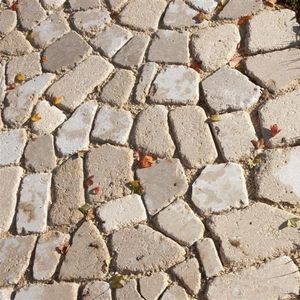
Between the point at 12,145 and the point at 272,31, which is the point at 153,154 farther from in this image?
the point at 272,31

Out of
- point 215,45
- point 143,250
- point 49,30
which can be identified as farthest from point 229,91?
point 49,30

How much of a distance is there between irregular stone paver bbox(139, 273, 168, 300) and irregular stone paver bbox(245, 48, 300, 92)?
139 cm

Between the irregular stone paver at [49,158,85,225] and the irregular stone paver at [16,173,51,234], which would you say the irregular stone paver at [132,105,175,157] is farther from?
the irregular stone paver at [16,173,51,234]

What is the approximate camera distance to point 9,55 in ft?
15.4

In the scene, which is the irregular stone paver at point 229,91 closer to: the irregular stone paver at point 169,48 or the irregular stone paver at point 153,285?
the irregular stone paver at point 169,48

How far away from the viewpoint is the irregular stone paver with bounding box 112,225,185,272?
10.7 ft

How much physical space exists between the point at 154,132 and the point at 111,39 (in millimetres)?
1026

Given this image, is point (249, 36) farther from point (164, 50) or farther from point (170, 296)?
point (170, 296)

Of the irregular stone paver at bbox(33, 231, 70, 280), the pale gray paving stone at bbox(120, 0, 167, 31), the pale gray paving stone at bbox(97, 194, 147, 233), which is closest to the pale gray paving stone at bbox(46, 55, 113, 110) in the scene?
the pale gray paving stone at bbox(120, 0, 167, 31)

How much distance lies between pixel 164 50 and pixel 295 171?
140 centimetres

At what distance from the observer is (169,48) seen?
4.24 m

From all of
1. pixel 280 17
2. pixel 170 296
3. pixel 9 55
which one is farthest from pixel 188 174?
pixel 9 55

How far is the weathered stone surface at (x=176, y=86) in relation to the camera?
3.93 metres

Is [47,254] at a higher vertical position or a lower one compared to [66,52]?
lower
